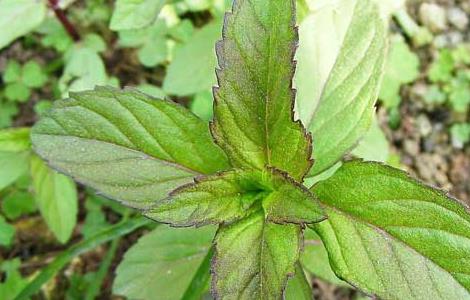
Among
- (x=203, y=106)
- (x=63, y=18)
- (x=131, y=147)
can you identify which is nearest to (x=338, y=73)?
(x=131, y=147)

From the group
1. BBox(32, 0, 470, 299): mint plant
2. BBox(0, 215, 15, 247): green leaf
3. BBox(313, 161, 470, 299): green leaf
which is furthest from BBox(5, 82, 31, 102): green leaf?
BBox(313, 161, 470, 299): green leaf

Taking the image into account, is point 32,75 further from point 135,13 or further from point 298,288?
point 298,288

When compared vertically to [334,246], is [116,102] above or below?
above

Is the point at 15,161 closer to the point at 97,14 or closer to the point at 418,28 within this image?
the point at 97,14

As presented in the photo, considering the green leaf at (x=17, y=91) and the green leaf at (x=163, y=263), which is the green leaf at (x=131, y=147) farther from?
the green leaf at (x=17, y=91)

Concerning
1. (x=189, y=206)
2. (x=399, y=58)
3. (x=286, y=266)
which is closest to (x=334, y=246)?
(x=286, y=266)

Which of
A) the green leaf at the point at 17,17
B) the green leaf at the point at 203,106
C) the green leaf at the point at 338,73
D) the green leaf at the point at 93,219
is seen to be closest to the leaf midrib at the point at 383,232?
the green leaf at the point at 338,73

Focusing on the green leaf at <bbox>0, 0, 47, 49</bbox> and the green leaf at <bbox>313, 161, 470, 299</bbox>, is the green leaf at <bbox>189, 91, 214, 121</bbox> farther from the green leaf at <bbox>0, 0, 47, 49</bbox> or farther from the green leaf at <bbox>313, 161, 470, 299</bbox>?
the green leaf at <bbox>313, 161, 470, 299</bbox>
